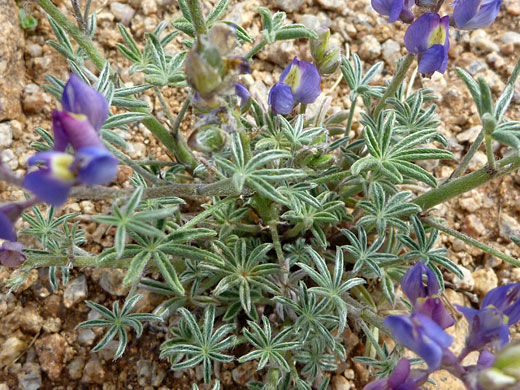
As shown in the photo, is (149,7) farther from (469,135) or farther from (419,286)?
(419,286)

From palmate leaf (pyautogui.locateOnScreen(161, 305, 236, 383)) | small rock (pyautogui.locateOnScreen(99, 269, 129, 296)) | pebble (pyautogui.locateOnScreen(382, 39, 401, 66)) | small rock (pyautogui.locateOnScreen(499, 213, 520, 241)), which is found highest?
pebble (pyautogui.locateOnScreen(382, 39, 401, 66))

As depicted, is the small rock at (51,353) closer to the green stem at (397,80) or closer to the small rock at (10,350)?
the small rock at (10,350)

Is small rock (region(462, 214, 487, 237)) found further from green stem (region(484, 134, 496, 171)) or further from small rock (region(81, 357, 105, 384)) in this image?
small rock (region(81, 357, 105, 384))

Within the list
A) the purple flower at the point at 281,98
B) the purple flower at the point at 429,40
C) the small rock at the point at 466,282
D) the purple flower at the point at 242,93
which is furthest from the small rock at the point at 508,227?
the purple flower at the point at 242,93

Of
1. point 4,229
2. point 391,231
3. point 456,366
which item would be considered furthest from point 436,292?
point 4,229

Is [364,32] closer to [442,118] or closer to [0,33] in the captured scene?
[442,118]

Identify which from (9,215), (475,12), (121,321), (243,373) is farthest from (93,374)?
(475,12)

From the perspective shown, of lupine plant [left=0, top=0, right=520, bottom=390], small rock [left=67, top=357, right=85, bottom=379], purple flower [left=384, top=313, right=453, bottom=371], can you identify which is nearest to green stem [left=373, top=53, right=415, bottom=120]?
lupine plant [left=0, top=0, right=520, bottom=390]

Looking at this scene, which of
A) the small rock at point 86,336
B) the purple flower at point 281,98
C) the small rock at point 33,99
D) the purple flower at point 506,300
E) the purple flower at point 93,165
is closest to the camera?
the purple flower at point 93,165
